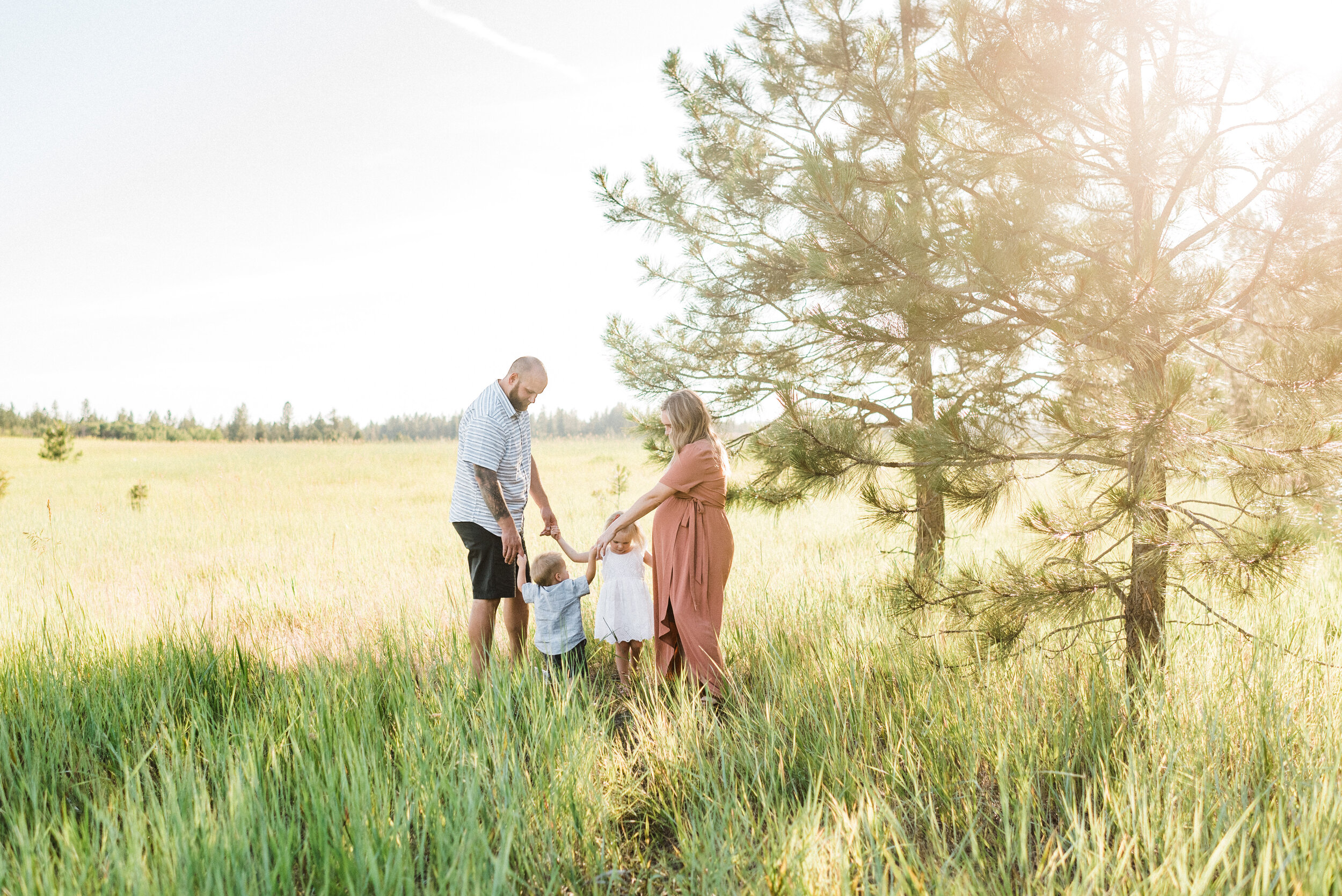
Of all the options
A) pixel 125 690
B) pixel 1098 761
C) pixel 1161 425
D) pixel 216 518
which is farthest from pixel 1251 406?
pixel 216 518

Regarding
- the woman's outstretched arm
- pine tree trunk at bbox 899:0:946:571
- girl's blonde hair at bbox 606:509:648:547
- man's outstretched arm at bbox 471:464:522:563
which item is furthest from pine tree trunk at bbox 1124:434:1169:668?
man's outstretched arm at bbox 471:464:522:563

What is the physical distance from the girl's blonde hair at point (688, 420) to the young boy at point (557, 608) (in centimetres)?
83

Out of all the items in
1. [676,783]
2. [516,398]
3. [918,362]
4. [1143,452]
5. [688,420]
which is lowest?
[676,783]

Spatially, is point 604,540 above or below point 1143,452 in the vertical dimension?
below

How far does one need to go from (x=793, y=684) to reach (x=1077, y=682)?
128 cm

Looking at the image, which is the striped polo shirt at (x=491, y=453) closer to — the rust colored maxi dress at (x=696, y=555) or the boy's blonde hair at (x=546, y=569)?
the boy's blonde hair at (x=546, y=569)

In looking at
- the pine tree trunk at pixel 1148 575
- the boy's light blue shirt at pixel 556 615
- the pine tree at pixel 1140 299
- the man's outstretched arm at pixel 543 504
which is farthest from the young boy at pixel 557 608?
the pine tree trunk at pixel 1148 575

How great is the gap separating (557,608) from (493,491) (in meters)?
0.75

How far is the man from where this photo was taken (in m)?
3.92

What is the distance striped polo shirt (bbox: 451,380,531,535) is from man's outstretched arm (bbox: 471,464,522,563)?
0.09ft

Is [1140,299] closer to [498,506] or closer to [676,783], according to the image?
[676,783]

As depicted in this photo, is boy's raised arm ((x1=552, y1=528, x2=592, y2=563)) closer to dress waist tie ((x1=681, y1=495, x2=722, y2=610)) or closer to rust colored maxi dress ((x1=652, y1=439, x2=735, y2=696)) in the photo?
rust colored maxi dress ((x1=652, y1=439, x2=735, y2=696))

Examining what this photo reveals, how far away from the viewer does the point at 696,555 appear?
3.66 meters

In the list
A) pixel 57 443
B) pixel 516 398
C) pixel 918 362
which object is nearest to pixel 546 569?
pixel 516 398
